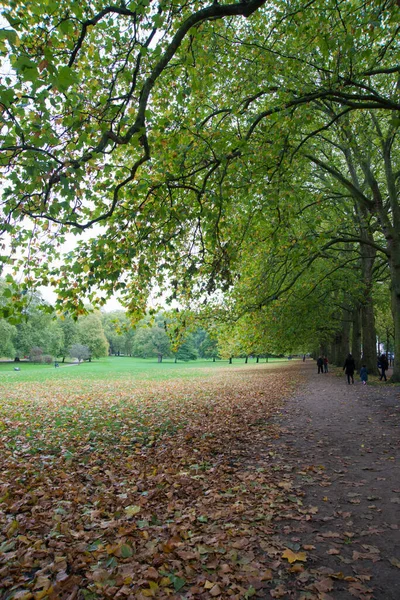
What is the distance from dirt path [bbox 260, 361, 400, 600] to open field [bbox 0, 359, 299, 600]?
0.52m

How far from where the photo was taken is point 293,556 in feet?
12.1

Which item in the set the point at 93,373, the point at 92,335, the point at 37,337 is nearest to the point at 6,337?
the point at 37,337

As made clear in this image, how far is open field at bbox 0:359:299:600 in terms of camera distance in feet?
11.2

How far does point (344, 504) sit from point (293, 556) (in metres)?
1.62

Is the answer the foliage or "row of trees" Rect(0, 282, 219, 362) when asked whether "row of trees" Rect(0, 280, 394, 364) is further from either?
the foliage

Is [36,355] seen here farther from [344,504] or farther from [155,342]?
[344,504]

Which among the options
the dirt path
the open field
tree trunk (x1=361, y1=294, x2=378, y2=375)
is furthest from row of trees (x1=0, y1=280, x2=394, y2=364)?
the dirt path

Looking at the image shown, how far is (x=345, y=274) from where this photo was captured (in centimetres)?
1994

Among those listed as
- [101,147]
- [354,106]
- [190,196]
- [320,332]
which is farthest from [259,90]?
[320,332]

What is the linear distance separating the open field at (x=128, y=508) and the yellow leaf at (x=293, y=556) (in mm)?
460

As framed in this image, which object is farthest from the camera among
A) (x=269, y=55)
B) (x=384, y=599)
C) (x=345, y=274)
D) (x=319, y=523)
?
(x=345, y=274)

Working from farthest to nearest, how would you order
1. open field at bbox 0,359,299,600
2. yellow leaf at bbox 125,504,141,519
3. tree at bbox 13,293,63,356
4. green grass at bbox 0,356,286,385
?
tree at bbox 13,293,63,356, green grass at bbox 0,356,286,385, yellow leaf at bbox 125,504,141,519, open field at bbox 0,359,299,600

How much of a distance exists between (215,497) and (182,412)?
7.88 metres

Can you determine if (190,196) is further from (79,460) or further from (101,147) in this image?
(79,460)
